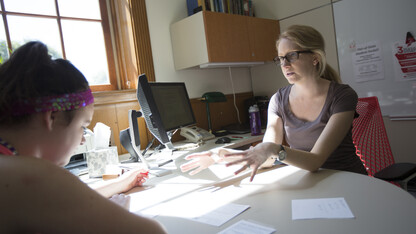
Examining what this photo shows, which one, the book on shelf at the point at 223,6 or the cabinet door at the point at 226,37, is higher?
the book on shelf at the point at 223,6

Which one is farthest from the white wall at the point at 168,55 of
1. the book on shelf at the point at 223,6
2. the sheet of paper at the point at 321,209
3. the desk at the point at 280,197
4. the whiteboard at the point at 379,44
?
the sheet of paper at the point at 321,209

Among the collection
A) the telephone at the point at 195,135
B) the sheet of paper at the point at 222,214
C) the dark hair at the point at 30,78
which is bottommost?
the sheet of paper at the point at 222,214

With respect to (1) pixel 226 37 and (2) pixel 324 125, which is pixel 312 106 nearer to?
(2) pixel 324 125

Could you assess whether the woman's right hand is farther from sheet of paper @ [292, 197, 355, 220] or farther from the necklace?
the necklace

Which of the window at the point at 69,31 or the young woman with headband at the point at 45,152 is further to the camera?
the window at the point at 69,31

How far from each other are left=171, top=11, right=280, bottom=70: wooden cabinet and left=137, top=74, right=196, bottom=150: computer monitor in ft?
2.14

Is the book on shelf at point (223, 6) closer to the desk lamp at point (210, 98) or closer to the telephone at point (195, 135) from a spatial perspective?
the desk lamp at point (210, 98)

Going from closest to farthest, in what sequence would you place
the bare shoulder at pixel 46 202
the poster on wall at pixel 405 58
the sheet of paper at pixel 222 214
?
the bare shoulder at pixel 46 202, the sheet of paper at pixel 222 214, the poster on wall at pixel 405 58

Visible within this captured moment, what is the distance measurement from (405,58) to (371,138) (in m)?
1.39

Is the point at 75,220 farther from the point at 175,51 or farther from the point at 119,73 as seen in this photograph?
the point at 175,51

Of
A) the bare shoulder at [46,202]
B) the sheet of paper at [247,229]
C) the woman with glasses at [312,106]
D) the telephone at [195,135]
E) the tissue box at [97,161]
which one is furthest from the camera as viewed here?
the telephone at [195,135]

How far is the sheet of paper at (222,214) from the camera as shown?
916 millimetres

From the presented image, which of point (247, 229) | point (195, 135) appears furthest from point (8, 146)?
point (195, 135)

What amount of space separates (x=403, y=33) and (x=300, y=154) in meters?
2.14
